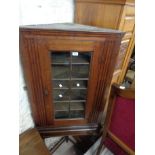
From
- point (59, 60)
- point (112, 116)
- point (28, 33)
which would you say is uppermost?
point (28, 33)

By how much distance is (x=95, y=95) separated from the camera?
1.15m

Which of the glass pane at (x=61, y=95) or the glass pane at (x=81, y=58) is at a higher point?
the glass pane at (x=81, y=58)

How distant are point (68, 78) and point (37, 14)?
1.66 feet

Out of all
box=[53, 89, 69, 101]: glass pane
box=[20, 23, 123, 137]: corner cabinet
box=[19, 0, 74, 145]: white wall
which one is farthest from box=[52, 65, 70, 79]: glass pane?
box=[19, 0, 74, 145]: white wall

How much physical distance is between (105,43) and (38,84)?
0.51 metres

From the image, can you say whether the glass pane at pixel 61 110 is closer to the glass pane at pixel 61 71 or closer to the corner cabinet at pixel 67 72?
the corner cabinet at pixel 67 72

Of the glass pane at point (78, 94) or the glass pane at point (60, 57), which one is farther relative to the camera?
the glass pane at point (78, 94)

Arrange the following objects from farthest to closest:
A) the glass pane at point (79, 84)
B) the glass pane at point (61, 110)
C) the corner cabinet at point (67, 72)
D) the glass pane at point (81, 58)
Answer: the glass pane at point (61, 110)
the glass pane at point (79, 84)
the glass pane at point (81, 58)
the corner cabinet at point (67, 72)

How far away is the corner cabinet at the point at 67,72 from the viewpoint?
0.86 metres

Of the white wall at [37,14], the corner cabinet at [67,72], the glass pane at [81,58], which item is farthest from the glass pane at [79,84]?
the white wall at [37,14]

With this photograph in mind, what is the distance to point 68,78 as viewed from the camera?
1.05 meters
